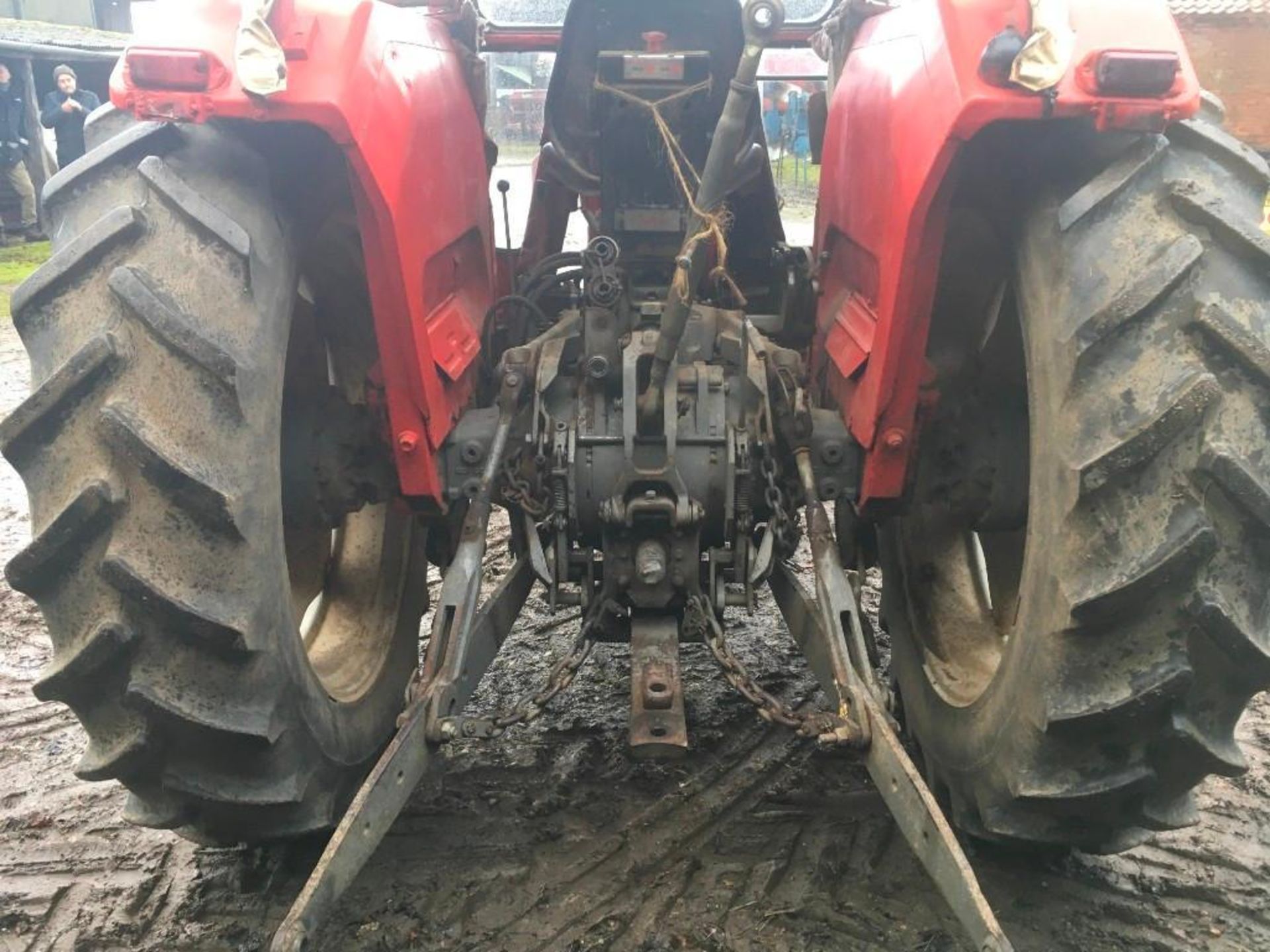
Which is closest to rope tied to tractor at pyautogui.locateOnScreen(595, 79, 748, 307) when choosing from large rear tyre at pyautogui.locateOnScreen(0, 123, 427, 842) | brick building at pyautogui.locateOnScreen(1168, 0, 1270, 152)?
large rear tyre at pyautogui.locateOnScreen(0, 123, 427, 842)

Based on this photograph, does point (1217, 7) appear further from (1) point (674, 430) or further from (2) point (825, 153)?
(1) point (674, 430)

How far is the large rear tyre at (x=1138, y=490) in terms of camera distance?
1745mm

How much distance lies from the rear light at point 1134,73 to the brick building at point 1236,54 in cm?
2342

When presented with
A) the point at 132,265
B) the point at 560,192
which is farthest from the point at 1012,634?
the point at 560,192

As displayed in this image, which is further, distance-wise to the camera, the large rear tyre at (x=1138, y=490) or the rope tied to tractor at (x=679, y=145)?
the rope tied to tractor at (x=679, y=145)

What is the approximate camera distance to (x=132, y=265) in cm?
184

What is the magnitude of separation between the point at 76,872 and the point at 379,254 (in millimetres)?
1672

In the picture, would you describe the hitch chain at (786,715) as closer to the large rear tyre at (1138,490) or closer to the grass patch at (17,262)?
the large rear tyre at (1138,490)

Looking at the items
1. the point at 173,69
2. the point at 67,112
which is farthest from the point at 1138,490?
the point at 67,112

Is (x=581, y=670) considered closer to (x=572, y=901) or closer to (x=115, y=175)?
(x=572, y=901)

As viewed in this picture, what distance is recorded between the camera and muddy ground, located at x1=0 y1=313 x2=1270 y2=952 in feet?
7.77

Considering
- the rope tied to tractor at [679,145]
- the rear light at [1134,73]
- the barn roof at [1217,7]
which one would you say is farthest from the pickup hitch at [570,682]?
the barn roof at [1217,7]

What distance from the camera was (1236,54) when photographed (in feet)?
73.5

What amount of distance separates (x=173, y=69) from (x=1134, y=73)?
1.54 m
